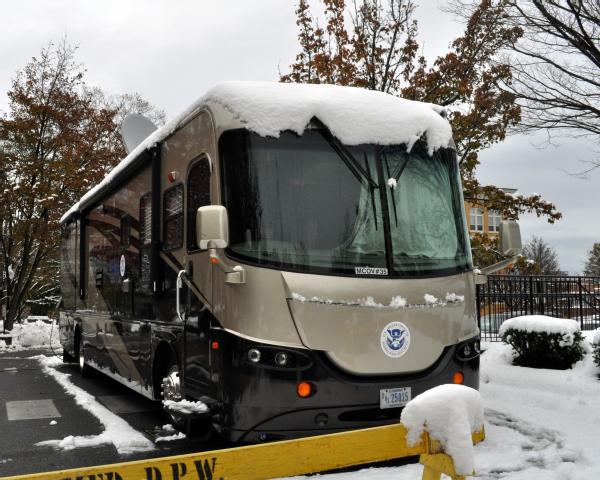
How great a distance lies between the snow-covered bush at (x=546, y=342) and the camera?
31.7ft

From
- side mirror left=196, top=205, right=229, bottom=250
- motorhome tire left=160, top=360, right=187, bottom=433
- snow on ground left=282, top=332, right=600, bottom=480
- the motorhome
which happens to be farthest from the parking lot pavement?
side mirror left=196, top=205, right=229, bottom=250

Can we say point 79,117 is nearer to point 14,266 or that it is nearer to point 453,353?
point 14,266

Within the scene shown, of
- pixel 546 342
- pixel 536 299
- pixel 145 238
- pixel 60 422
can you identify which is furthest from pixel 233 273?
pixel 536 299

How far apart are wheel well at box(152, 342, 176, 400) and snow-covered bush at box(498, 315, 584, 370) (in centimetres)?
555

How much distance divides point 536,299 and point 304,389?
38.9ft

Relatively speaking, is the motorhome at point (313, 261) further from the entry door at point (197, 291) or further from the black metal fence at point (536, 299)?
the black metal fence at point (536, 299)

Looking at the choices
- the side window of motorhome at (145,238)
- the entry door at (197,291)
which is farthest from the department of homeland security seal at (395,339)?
the side window of motorhome at (145,238)

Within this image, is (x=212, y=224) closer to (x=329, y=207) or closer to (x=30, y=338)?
(x=329, y=207)

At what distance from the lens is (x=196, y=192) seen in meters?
6.25

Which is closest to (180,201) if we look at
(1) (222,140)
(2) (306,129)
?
(1) (222,140)

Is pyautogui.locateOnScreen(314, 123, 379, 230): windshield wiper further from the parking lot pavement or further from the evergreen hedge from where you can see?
the evergreen hedge

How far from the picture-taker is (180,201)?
22.1ft

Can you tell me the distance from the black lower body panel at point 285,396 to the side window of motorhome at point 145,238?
8.19 feet

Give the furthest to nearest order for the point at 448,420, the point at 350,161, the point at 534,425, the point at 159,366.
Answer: the point at 534,425
the point at 159,366
the point at 350,161
the point at 448,420
